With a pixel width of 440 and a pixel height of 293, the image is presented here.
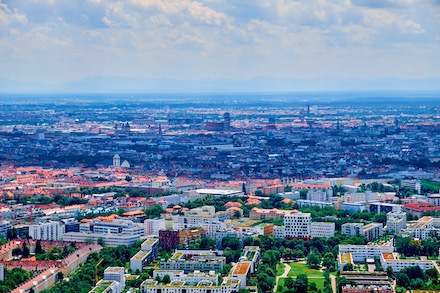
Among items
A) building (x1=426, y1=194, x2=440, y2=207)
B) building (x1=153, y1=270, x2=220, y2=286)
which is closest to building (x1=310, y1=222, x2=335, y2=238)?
building (x1=153, y1=270, x2=220, y2=286)

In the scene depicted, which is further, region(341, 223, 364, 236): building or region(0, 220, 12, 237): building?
region(0, 220, 12, 237): building

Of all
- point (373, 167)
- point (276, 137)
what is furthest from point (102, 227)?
point (276, 137)

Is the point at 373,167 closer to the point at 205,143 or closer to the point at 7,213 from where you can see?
the point at 205,143

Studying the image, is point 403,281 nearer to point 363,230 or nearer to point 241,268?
point 241,268

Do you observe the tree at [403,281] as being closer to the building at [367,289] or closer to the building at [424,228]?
the building at [367,289]

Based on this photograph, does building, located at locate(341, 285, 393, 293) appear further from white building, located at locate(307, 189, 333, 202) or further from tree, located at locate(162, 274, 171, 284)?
white building, located at locate(307, 189, 333, 202)
